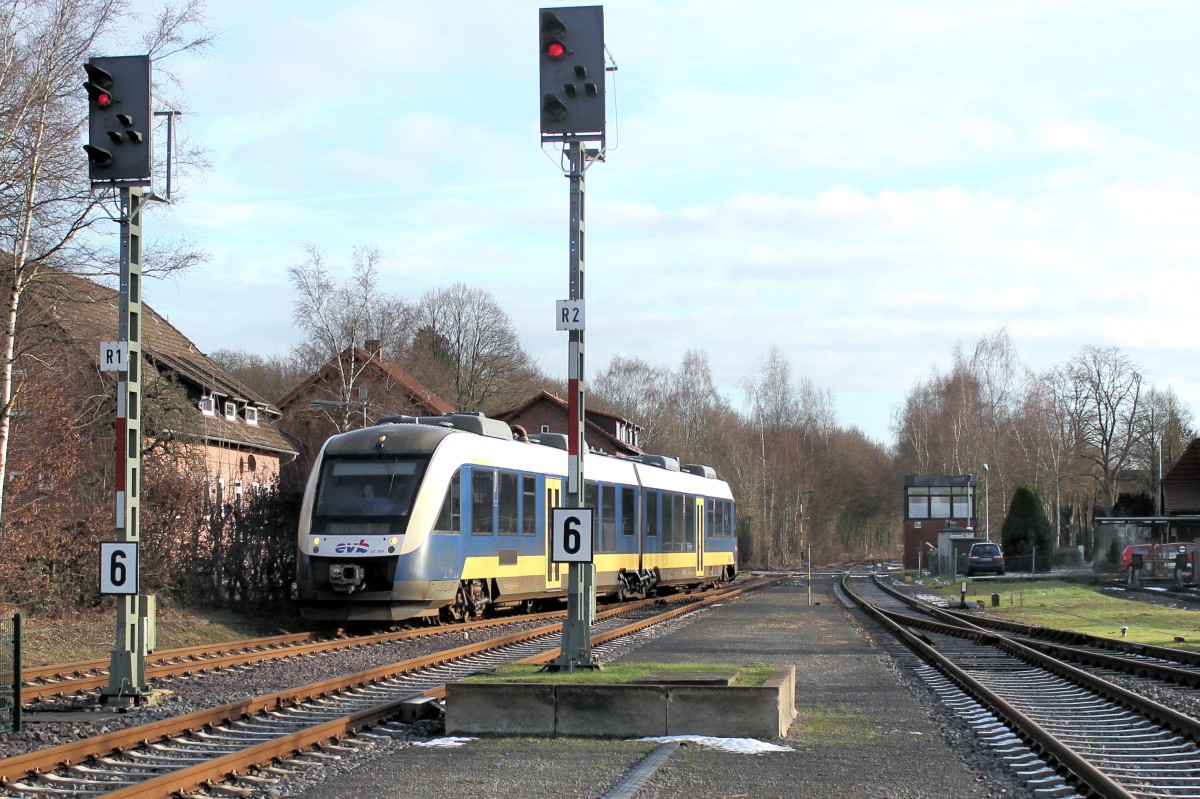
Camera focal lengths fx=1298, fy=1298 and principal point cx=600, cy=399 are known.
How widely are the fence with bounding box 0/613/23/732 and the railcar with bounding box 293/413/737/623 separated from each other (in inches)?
289

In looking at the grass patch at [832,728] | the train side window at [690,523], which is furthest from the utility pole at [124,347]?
the train side window at [690,523]

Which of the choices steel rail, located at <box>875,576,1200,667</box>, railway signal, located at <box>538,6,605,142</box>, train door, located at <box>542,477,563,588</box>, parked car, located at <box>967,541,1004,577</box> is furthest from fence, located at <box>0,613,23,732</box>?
parked car, located at <box>967,541,1004,577</box>

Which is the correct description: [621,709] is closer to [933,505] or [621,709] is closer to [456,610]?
[456,610]

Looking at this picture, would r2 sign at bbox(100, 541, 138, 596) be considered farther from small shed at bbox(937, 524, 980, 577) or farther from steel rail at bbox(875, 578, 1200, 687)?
small shed at bbox(937, 524, 980, 577)

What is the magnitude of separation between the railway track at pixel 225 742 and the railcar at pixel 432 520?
495 cm

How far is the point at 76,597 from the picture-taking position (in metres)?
19.4

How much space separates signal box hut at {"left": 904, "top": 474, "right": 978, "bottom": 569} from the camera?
231 feet

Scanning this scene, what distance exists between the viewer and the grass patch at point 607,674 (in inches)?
408

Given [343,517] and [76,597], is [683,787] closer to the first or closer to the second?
[343,517]

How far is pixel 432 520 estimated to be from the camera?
19.3 metres

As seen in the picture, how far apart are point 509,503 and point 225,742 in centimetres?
1239

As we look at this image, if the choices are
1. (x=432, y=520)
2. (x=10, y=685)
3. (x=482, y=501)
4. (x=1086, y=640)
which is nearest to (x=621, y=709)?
(x=10, y=685)

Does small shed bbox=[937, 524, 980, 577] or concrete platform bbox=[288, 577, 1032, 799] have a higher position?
concrete platform bbox=[288, 577, 1032, 799]

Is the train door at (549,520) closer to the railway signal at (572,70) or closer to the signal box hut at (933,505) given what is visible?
the railway signal at (572,70)
